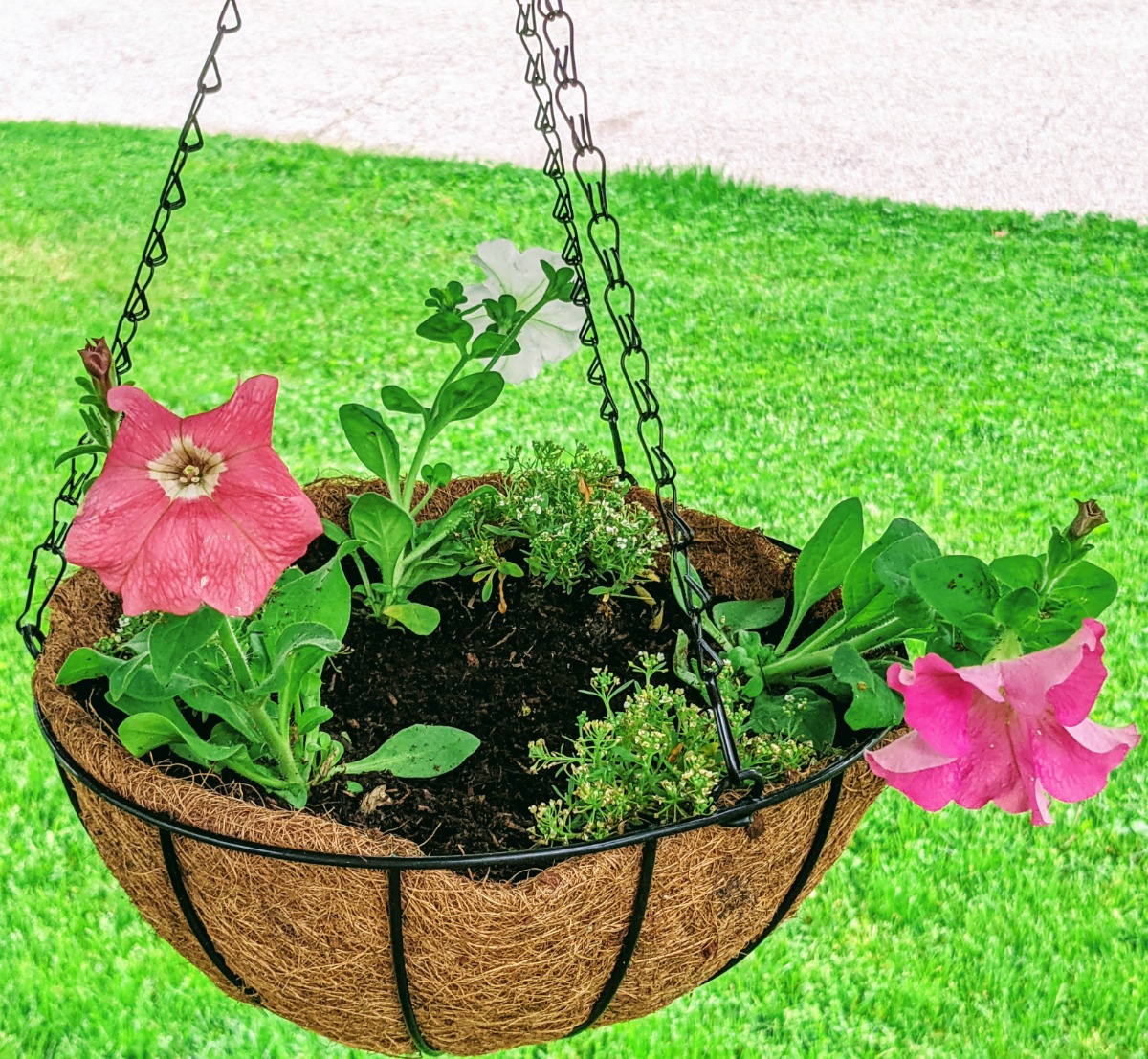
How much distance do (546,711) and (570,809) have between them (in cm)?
28

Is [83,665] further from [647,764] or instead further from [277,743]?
[647,764]

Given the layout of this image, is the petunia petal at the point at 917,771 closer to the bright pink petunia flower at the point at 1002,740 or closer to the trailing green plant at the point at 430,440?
the bright pink petunia flower at the point at 1002,740

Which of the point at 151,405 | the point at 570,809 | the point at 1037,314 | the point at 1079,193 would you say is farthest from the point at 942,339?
the point at 151,405

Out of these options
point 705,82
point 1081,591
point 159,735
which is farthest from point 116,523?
point 705,82

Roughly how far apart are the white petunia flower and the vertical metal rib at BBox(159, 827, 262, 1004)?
2.19 ft

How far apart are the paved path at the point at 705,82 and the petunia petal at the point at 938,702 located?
5107 mm

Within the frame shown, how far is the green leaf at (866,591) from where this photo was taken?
1221mm

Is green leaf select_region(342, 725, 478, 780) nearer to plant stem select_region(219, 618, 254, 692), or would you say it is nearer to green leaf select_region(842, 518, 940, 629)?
plant stem select_region(219, 618, 254, 692)

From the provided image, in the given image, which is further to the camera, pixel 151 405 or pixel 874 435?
pixel 874 435

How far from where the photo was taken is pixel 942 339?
13.9ft

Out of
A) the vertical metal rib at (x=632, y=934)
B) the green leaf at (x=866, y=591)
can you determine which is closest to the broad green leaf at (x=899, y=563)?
the green leaf at (x=866, y=591)

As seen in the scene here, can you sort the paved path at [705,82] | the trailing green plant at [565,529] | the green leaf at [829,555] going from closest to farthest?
the green leaf at [829,555], the trailing green plant at [565,529], the paved path at [705,82]

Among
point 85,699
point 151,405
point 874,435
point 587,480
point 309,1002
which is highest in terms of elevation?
point 151,405

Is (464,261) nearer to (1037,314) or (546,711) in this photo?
→ (1037,314)
